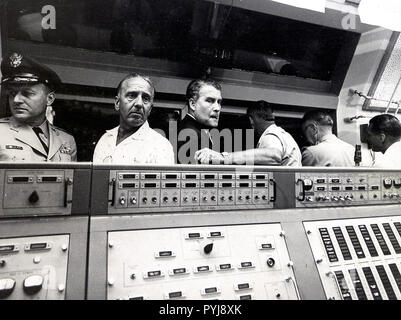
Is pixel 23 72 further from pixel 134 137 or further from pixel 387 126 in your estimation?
pixel 387 126

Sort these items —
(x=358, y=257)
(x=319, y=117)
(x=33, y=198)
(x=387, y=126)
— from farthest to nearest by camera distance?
(x=319, y=117) < (x=387, y=126) < (x=358, y=257) < (x=33, y=198)

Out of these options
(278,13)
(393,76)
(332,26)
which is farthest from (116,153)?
(393,76)

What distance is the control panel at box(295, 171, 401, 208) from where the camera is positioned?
145 centimetres

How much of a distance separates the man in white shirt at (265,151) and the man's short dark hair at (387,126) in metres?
0.66

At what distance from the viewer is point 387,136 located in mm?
2080

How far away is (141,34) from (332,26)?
1.65 metres

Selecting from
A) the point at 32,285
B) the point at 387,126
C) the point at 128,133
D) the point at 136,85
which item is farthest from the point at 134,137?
the point at 387,126

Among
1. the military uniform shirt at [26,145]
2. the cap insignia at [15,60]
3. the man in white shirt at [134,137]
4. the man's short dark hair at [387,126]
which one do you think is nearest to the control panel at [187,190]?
the man in white shirt at [134,137]

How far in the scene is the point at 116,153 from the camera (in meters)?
1.58

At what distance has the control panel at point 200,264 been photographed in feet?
3.43

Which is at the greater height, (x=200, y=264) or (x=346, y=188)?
(x=346, y=188)

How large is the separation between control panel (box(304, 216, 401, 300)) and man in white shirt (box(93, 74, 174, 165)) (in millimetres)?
853

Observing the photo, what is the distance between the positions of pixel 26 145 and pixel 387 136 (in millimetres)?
2308

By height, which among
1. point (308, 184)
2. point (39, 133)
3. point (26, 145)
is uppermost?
point (39, 133)
